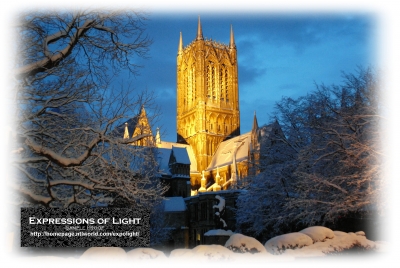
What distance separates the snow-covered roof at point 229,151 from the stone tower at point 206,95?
1.81 metres

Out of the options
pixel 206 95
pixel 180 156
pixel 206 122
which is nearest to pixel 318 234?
pixel 180 156

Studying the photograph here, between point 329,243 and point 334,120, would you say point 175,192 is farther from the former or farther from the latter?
point 329,243

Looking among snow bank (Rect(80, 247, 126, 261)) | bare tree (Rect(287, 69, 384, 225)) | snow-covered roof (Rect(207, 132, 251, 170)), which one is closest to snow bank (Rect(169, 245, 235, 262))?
snow bank (Rect(80, 247, 126, 261))

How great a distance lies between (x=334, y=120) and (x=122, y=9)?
43.5 ft

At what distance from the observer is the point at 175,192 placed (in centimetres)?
6050

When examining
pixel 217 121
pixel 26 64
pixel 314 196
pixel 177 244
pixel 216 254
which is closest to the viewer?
pixel 216 254

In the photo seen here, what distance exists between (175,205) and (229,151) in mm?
22204

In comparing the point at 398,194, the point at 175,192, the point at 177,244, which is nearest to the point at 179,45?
the point at 175,192

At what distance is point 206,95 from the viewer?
84.8 m

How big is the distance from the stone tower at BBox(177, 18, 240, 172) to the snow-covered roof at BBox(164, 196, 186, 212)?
74.2 ft

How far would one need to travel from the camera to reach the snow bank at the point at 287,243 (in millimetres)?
11315

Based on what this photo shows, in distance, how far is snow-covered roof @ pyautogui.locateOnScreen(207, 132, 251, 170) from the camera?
72750mm

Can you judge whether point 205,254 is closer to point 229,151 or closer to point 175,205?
point 175,205
